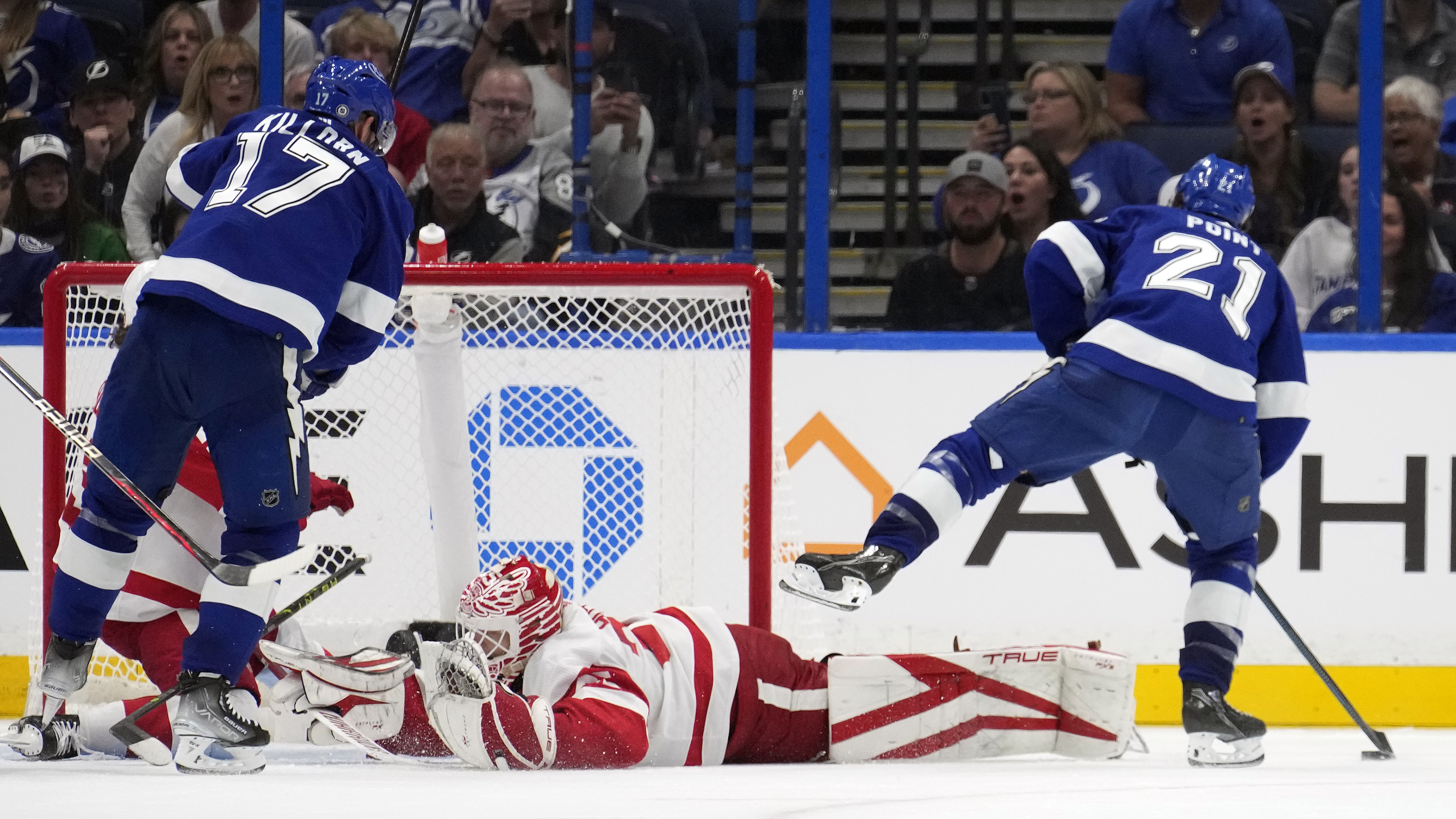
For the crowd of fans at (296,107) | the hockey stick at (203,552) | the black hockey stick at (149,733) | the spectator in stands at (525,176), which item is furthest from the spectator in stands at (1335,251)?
the hockey stick at (203,552)

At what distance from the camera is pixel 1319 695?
4090 millimetres

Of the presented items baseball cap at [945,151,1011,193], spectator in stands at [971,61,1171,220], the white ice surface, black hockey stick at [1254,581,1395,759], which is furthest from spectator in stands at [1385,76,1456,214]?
the white ice surface

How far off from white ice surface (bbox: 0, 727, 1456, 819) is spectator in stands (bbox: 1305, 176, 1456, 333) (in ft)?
5.13

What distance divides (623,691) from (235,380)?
2.61 ft

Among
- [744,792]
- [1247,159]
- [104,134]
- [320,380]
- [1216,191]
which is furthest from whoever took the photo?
[104,134]

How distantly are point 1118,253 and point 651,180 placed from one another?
1.59 m

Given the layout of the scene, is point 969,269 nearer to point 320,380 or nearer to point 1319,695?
point 1319,695

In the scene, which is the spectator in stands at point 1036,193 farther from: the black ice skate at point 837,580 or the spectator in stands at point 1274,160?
the black ice skate at point 837,580

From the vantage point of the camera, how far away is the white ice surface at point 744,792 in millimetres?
2047

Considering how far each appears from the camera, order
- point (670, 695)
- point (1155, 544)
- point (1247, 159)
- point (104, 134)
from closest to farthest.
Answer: point (670, 695) < point (1155, 544) < point (1247, 159) < point (104, 134)

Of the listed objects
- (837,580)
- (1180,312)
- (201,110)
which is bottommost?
(837,580)

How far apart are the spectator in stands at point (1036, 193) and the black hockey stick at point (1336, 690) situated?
53.9 inches

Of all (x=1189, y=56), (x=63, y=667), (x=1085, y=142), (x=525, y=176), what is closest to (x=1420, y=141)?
(x=1189, y=56)

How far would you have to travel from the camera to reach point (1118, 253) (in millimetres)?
3131
